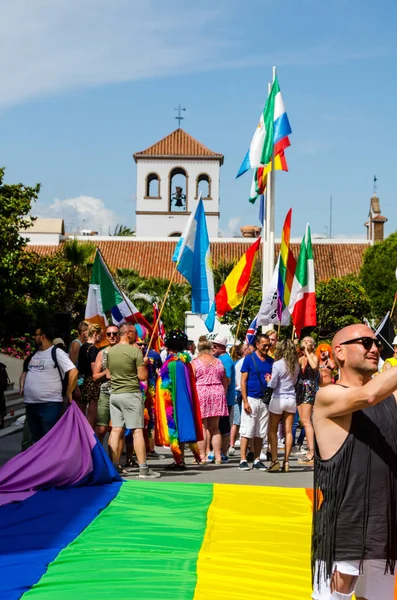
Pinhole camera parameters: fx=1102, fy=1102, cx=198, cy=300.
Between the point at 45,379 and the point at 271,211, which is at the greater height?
the point at 271,211

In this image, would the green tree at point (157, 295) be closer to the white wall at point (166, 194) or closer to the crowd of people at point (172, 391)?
the white wall at point (166, 194)

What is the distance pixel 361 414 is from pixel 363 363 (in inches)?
8.6

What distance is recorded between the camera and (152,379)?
14.1 meters

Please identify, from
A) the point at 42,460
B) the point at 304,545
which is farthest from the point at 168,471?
the point at 304,545

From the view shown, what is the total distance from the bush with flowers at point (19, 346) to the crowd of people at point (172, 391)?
68.2ft

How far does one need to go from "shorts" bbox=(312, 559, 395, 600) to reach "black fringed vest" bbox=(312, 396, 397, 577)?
1.1 inches

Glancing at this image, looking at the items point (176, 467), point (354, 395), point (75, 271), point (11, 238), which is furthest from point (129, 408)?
point (75, 271)

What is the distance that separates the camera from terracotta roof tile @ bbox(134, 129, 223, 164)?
3634 inches

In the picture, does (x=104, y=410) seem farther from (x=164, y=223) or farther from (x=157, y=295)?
(x=164, y=223)

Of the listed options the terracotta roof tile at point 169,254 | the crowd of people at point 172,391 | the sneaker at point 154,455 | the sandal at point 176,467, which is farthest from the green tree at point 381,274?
the sandal at point 176,467

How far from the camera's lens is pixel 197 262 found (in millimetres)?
15258

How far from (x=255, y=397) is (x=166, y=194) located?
8164 centimetres

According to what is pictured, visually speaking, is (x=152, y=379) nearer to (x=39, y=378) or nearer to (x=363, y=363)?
(x=39, y=378)

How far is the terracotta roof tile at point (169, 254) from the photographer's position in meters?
84.2
